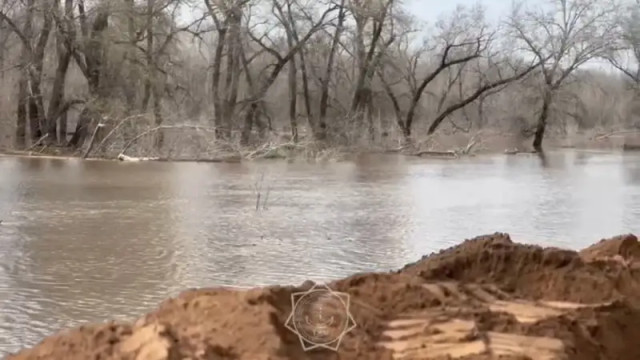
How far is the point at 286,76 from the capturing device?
36062 millimetres

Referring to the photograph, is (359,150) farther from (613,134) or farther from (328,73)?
(613,134)

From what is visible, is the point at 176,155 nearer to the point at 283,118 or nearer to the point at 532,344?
the point at 283,118

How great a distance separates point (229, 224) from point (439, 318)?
6574mm

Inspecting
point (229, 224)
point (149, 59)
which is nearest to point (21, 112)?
point (149, 59)

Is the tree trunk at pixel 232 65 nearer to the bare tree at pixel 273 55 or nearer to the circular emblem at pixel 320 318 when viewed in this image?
the bare tree at pixel 273 55

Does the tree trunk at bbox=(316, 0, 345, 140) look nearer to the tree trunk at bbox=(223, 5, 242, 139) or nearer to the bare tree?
the bare tree

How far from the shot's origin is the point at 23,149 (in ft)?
81.6

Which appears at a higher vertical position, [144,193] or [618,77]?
[618,77]

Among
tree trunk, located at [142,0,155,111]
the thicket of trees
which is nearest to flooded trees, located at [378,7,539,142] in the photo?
the thicket of trees

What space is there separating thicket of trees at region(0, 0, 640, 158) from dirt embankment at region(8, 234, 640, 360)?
17.9 metres

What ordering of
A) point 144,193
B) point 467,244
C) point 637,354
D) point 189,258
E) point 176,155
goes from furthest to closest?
1. point 176,155
2. point 144,193
3. point 189,258
4. point 467,244
5. point 637,354

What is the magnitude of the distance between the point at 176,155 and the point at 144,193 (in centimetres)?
883

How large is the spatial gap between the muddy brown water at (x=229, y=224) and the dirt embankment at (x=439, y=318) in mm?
2002

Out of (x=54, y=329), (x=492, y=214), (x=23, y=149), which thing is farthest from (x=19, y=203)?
(x=23, y=149)
